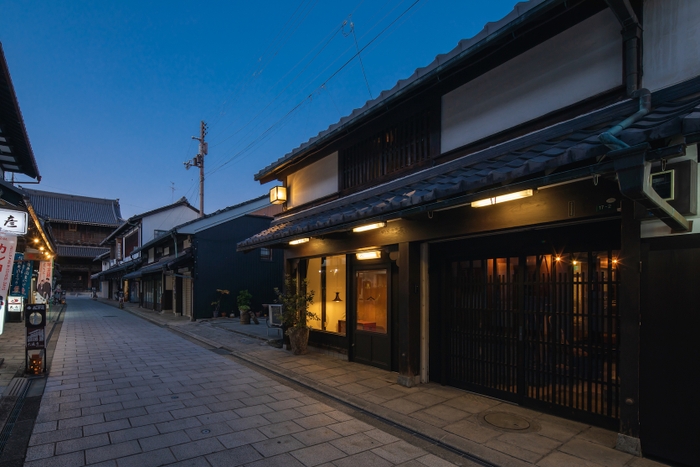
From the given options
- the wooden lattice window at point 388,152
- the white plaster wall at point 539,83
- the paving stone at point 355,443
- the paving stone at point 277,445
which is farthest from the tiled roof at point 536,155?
the paving stone at point 277,445

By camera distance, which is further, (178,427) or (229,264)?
(229,264)

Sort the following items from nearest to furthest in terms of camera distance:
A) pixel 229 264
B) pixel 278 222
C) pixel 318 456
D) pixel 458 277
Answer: pixel 318 456 < pixel 458 277 < pixel 278 222 < pixel 229 264

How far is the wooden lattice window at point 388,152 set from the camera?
26.1ft

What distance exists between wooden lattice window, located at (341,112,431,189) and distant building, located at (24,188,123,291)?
51.9 metres

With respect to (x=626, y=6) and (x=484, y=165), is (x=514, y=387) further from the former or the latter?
(x=626, y=6)

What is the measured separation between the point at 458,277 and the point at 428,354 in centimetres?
170

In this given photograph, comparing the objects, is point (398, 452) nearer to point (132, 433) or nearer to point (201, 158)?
point (132, 433)

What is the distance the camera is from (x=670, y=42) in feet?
14.9

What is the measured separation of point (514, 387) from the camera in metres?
6.25

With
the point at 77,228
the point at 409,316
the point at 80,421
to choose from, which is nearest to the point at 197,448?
the point at 80,421

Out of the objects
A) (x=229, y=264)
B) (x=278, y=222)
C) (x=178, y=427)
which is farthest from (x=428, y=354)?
(x=229, y=264)

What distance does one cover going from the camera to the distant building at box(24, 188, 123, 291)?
161ft

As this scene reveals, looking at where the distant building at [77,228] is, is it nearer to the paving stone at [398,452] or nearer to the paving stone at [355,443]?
the paving stone at [355,443]

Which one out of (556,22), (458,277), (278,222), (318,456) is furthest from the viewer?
(278,222)
